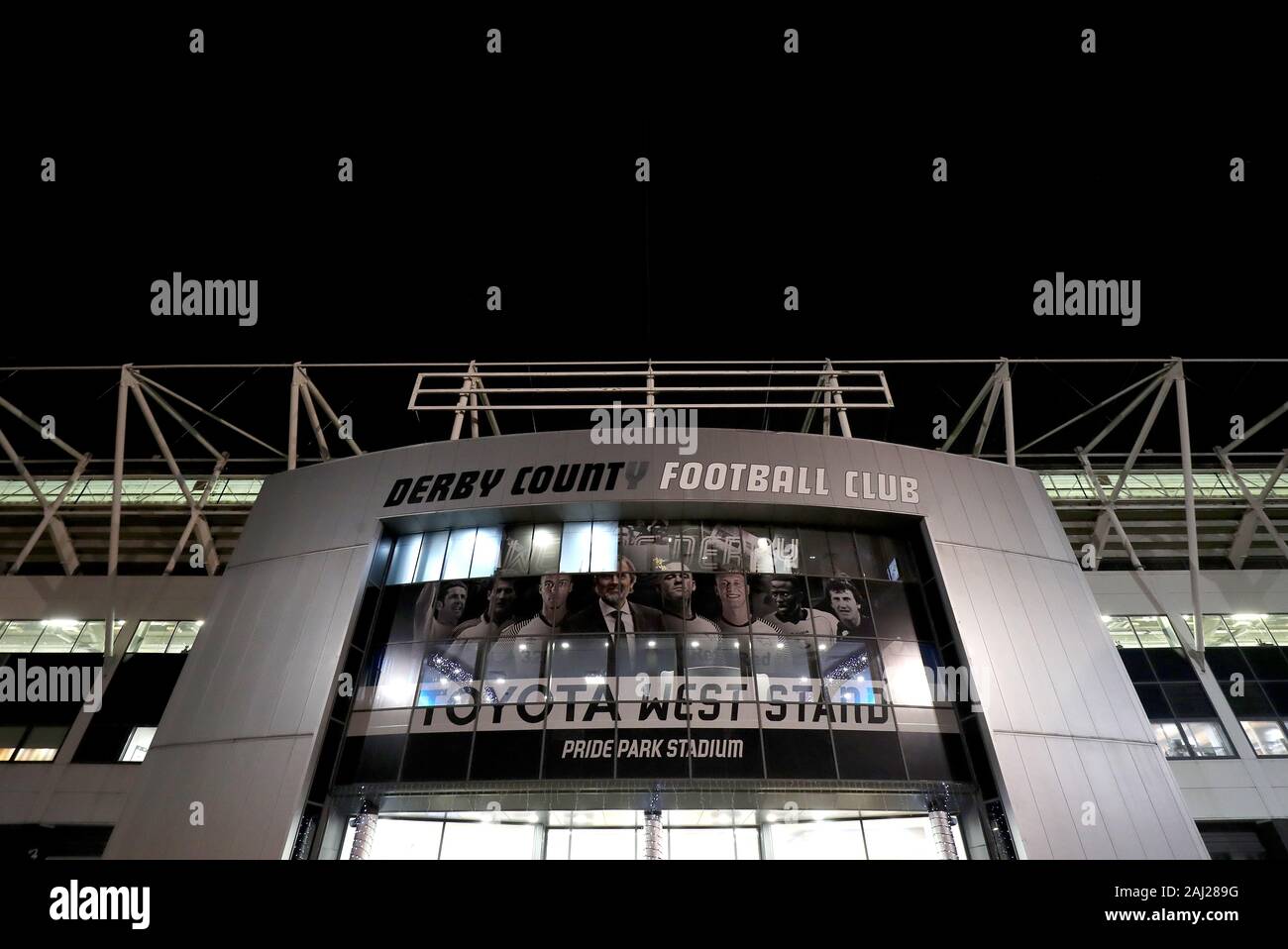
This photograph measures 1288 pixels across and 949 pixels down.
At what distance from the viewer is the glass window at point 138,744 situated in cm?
2239

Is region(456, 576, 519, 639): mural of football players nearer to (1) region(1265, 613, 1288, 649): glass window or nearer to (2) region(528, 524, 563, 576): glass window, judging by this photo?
(2) region(528, 524, 563, 576): glass window

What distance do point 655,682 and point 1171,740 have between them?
18.2 meters

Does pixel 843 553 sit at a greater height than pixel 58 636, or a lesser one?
lesser

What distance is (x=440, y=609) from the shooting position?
17.2 m

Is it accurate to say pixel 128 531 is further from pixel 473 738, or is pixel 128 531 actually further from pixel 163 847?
pixel 473 738

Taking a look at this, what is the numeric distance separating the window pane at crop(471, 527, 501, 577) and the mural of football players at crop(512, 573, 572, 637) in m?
1.42

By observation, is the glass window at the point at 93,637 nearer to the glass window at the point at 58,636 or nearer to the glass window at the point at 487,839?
the glass window at the point at 58,636

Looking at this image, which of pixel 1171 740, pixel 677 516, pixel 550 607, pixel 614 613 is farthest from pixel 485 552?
pixel 1171 740

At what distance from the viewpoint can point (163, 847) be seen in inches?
562

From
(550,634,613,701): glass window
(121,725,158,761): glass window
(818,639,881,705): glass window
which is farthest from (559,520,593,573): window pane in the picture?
(121,725,158,761): glass window

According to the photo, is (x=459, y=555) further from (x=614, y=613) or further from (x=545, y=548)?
(x=614, y=613)
